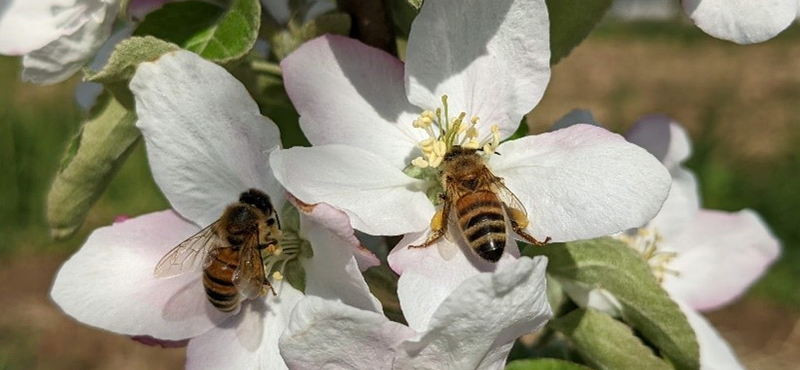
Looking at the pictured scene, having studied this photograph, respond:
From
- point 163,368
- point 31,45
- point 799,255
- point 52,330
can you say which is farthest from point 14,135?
point 31,45

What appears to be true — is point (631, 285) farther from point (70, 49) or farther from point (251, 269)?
point (70, 49)

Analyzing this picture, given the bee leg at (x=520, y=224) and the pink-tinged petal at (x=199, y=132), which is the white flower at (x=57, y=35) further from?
the bee leg at (x=520, y=224)

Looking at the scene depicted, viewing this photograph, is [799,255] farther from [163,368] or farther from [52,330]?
[52,330]

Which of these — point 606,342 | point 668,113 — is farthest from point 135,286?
point 668,113

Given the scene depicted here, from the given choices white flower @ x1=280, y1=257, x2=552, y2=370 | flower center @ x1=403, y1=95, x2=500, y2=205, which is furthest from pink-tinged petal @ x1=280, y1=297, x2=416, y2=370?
flower center @ x1=403, y1=95, x2=500, y2=205

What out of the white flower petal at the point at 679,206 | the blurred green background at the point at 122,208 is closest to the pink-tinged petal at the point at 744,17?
the white flower petal at the point at 679,206

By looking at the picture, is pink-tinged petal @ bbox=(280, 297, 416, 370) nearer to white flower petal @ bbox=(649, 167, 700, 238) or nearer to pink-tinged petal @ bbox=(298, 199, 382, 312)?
pink-tinged petal @ bbox=(298, 199, 382, 312)
